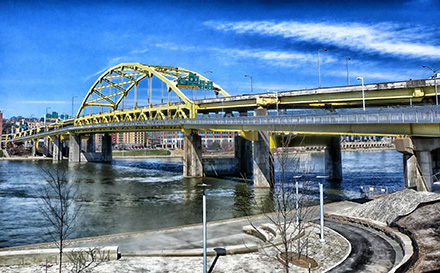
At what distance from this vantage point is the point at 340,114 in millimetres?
34031

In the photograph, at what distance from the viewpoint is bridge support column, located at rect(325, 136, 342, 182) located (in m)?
60.6

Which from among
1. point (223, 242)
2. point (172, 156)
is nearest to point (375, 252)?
point (223, 242)

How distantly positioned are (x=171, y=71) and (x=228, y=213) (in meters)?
74.5

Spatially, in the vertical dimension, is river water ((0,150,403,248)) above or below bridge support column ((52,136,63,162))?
below

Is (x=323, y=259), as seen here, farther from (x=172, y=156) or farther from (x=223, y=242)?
(x=172, y=156)

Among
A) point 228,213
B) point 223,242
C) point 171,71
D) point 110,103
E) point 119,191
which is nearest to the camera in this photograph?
point 223,242

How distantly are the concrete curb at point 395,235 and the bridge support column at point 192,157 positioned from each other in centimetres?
4699

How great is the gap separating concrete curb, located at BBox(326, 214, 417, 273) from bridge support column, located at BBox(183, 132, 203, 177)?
46994mm

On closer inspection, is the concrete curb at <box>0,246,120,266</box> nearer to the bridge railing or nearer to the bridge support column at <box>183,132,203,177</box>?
the bridge railing

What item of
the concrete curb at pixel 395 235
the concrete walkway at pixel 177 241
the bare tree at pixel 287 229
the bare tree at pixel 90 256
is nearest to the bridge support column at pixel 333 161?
the bare tree at pixel 287 229

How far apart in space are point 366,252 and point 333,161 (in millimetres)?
46749

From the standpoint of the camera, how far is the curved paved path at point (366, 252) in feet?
47.0

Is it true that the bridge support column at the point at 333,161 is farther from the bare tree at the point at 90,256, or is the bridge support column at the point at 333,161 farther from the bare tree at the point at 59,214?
the bare tree at the point at 90,256

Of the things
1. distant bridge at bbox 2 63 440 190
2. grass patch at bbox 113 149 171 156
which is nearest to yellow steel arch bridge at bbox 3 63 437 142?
distant bridge at bbox 2 63 440 190
